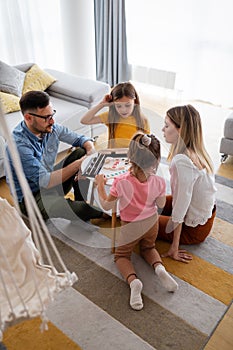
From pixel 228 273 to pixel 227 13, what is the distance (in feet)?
9.09

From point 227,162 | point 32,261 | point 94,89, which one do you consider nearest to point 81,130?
point 94,89

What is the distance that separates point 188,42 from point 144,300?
3.14 metres

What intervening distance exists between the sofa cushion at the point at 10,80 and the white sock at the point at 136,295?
6.73ft

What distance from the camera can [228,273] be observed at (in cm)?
198

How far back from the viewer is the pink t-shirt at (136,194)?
1.81 metres

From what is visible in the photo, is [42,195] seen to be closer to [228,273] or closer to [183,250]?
[183,250]

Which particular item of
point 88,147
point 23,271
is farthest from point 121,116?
point 23,271

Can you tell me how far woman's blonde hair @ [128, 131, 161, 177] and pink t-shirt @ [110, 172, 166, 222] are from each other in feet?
0.21

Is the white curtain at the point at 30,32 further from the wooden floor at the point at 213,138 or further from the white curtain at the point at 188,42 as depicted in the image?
the wooden floor at the point at 213,138

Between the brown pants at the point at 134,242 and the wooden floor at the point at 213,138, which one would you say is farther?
the brown pants at the point at 134,242

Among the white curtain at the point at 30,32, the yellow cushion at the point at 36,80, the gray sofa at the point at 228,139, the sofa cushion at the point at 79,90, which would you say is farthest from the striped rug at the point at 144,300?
the white curtain at the point at 30,32

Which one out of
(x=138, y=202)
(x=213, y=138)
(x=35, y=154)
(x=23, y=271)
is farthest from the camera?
(x=213, y=138)

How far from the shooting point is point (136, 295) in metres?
1.79

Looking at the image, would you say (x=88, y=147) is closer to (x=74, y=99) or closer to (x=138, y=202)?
(x=138, y=202)
